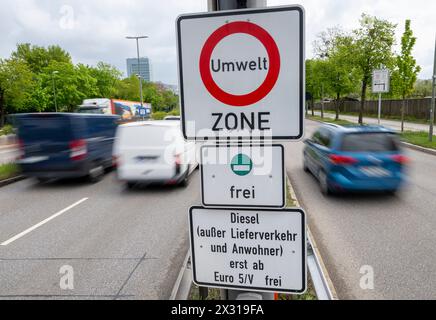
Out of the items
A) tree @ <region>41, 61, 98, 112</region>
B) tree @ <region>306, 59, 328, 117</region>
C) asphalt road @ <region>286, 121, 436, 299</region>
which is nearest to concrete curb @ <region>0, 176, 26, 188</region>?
asphalt road @ <region>286, 121, 436, 299</region>

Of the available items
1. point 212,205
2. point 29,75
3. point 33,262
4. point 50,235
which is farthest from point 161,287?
point 29,75

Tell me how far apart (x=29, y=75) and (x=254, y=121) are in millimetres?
37878

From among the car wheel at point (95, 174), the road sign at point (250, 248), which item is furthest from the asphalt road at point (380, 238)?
the car wheel at point (95, 174)

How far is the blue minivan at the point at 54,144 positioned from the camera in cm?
841

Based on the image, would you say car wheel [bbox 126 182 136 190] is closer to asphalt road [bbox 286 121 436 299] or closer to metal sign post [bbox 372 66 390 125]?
asphalt road [bbox 286 121 436 299]

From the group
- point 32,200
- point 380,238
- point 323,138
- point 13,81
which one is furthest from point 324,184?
point 13,81

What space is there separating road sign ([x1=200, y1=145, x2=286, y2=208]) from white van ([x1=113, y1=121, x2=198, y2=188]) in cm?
651

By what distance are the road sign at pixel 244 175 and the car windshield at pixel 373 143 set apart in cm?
573

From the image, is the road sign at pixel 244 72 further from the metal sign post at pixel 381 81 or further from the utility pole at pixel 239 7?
the metal sign post at pixel 381 81

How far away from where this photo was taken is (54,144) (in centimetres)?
851

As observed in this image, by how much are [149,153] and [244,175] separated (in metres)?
6.74

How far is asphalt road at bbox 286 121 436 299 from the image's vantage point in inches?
138

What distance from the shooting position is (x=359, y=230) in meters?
5.11
